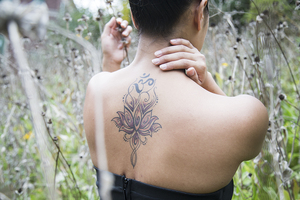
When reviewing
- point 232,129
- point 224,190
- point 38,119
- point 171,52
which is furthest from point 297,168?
point 38,119

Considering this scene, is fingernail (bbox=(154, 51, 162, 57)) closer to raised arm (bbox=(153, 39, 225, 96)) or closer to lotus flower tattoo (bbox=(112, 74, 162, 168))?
raised arm (bbox=(153, 39, 225, 96))

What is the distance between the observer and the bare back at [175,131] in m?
0.94

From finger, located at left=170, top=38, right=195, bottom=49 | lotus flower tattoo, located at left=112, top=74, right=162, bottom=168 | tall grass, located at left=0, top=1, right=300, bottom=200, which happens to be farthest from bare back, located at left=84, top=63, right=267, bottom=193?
tall grass, located at left=0, top=1, right=300, bottom=200

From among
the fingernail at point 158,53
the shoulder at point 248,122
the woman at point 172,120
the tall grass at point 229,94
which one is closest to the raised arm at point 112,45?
the tall grass at point 229,94

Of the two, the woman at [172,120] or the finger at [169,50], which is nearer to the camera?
the woman at [172,120]

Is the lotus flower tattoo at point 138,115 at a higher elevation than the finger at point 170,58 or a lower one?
lower

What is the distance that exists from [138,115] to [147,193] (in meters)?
0.35

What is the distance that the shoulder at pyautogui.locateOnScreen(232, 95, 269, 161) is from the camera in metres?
0.92

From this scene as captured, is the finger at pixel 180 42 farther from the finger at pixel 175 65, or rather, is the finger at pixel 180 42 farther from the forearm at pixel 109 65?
the forearm at pixel 109 65

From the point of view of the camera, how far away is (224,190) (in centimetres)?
107

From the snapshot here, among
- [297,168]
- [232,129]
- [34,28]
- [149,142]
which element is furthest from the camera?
[297,168]

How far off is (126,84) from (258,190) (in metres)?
1.41

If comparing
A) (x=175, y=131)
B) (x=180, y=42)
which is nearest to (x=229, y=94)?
(x=180, y=42)

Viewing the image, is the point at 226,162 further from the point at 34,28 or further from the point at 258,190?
the point at 258,190
